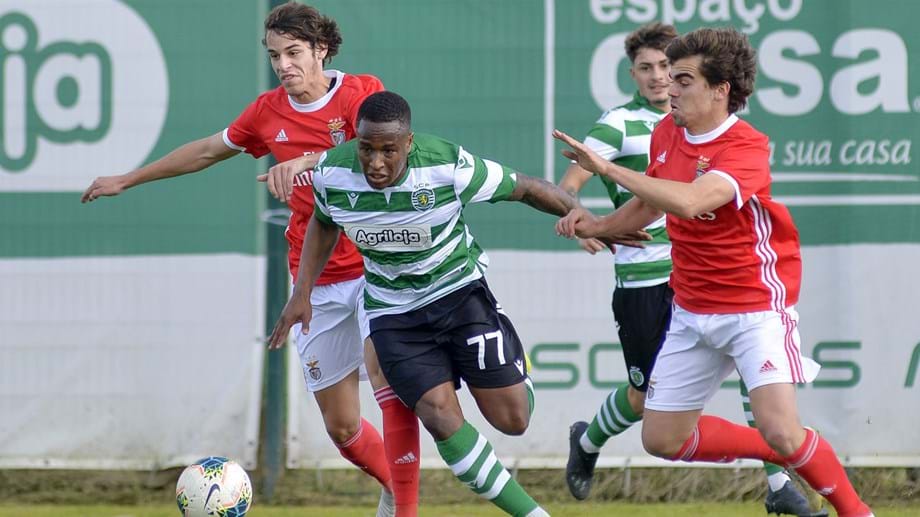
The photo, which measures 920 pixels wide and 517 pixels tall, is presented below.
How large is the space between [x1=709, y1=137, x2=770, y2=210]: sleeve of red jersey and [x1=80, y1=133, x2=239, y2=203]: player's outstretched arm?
220 centimetres

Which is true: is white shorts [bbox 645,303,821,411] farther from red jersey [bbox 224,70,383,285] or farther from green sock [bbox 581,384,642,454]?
red jersey [bbox 224,70,383,285]

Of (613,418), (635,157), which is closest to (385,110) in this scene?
(635,157)

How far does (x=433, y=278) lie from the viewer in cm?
513

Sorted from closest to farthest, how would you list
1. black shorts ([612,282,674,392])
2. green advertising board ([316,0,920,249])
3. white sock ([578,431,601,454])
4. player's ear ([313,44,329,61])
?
player's ear ([313,44,329,61])
black shorts ([612,282,674,392])
white sock ([578,431,601,454])
green advertising board ([316,0,920,249])

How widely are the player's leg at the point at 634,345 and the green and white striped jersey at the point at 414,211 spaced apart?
115 cm

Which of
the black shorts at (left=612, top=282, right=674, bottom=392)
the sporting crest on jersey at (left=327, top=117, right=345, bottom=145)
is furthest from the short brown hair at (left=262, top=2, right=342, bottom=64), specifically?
the black shorts at (left=612, top=282, right=674, bottom=392)

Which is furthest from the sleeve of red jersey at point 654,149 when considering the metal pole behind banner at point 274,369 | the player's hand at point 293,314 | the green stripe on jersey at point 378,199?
the metal pole behind banner at point 274,369

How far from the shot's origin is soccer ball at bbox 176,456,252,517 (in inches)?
209

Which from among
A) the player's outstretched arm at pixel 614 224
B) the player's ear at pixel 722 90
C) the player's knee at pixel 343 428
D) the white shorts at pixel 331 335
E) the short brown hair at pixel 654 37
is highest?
the short brown hair at pixel 654 37

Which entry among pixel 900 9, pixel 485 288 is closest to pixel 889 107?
pixel 900 9

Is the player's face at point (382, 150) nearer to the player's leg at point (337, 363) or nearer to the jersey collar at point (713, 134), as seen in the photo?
the player's leg at point (337, 363)

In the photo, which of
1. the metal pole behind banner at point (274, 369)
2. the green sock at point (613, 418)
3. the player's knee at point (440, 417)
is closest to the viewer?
the player's knee at point (440, 417)

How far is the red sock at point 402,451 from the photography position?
209 inches

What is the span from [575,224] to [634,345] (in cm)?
123
